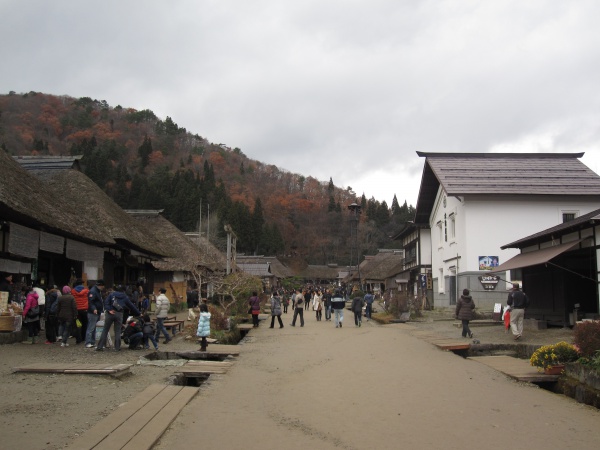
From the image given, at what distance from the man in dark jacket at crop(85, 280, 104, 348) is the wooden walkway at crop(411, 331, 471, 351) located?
859 cm

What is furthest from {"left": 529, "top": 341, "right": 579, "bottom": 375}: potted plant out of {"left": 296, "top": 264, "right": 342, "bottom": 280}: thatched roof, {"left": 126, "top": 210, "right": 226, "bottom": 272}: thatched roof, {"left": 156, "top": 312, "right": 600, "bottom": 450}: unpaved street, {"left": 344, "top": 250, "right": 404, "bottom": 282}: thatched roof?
{"left": 296, "top": 264, "right": 342, "bottom": 280}: thatched roof

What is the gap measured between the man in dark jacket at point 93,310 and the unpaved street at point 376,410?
143 inches

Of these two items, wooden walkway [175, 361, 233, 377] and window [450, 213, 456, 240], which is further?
window [450, 213, 456, 240]

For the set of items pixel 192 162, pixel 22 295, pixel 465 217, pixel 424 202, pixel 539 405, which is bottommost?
pixel 539 405

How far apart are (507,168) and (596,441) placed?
80.3 ft

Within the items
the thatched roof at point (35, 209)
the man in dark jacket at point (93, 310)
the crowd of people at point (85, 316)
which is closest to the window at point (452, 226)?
the thatched roof at point (35, 209)

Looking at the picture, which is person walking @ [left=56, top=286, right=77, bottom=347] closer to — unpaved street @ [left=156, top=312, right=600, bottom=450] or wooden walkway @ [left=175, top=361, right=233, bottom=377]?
wooden walkway @ [left=175, top=361, right=233, bottom=377]

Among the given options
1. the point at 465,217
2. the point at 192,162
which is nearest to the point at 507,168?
the point at 465,217

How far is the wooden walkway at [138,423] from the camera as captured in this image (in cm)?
493

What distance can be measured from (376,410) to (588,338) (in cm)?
398

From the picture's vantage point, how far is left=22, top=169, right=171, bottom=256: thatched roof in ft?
66.2

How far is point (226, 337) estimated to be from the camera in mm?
16234

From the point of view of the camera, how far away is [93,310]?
39.9ft

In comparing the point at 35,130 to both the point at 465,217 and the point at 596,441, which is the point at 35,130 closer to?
the point at 465,217
